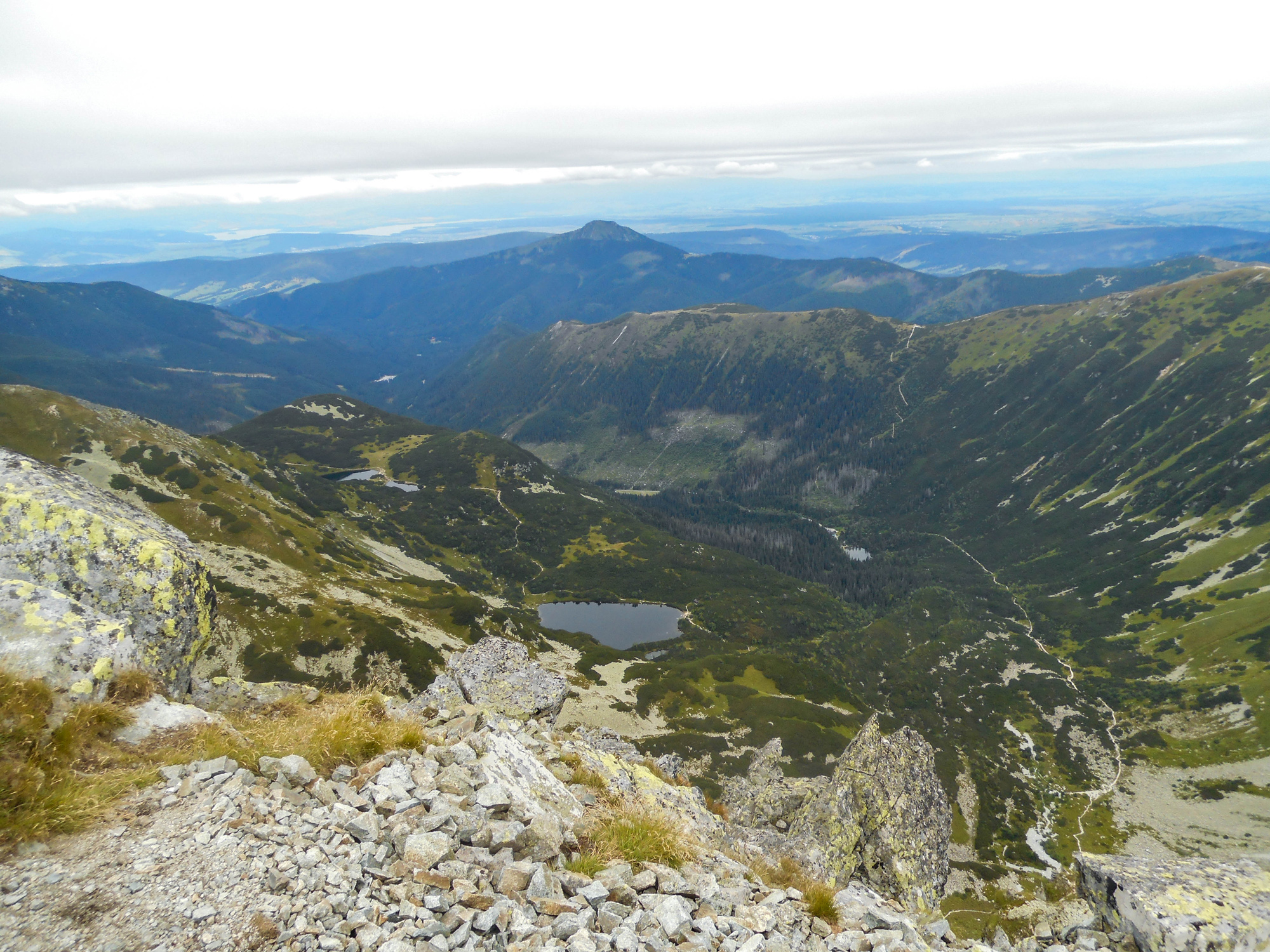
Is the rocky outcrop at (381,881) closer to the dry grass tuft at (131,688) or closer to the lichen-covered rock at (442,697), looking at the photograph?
the dry grass tuft at (131,688)

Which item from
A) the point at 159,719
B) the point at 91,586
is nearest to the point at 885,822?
the point at 159,719

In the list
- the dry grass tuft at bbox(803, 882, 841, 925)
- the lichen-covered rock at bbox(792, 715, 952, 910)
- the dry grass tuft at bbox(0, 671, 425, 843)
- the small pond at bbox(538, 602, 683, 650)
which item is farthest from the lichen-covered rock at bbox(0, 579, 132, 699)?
the small pond at bbox(538, 602, 683, 650)

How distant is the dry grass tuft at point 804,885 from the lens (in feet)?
46.5

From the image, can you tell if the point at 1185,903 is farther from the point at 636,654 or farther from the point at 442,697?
the point at 636,654

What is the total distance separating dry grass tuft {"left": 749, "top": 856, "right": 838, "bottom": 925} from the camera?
46.5ft

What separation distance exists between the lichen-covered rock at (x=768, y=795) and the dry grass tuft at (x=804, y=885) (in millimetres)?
17606

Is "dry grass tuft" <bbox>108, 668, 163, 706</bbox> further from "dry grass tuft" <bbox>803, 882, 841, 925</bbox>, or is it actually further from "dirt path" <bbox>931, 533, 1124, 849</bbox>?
"dirt path" <bbox>931, 533, 1124, 849</bbox>

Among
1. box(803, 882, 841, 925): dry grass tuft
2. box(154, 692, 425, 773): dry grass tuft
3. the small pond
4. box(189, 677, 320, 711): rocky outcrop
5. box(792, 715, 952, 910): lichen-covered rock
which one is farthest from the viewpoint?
the small pond

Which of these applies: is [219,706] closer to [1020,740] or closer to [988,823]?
[988,823]

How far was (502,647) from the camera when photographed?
1699 inches

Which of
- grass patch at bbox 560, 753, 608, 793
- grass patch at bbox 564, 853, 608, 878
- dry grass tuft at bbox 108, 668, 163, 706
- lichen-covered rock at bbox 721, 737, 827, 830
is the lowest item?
lichen-covered rock at bbox 721, 737, 827, 830

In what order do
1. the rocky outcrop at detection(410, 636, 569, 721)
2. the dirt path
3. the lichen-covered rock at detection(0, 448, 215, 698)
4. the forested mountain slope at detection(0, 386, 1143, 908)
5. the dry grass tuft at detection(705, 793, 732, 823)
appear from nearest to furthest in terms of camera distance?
1. the lichen-covered rock at detection(0, 448, 215, 698)
2. the dry grass tuft at detection(705, 793, 732, 823)
3. the rocky outcrop at detection(410, 636, 569, 721)
4. the forested mountain slope at detection(0, 386, 1143, 908)
5. the dirt path

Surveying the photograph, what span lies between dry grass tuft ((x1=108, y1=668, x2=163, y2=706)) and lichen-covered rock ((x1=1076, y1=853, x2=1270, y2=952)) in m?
28.1

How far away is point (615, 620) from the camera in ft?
598
